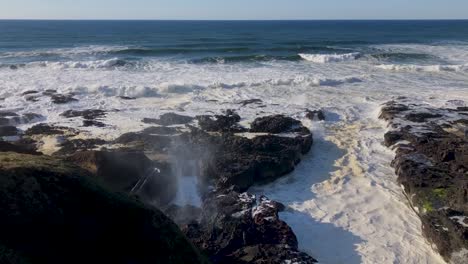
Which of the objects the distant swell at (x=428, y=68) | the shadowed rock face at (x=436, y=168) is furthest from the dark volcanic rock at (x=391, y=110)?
the distant swell at (x=428, y=68)

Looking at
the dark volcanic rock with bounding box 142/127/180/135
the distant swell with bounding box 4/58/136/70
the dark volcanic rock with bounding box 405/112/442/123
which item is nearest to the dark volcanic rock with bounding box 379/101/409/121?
the dark volcanic rock with bounding box 405/112/442/123

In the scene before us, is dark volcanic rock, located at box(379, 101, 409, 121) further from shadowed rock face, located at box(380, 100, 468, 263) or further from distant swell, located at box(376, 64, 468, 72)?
distant swell, located at box(376, 64, 468, 72)

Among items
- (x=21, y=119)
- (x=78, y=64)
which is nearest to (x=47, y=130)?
(x=21, y=119)

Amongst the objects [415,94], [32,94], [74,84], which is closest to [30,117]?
[32,94]

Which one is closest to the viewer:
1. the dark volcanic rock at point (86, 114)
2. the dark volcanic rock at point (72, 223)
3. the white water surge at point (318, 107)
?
the dark volcanic rock at point (72, 223)

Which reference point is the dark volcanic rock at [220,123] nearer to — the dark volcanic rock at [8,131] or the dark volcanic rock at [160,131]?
the dark volcanic rock at [160,131]

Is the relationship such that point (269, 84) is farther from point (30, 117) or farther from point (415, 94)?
point (30, 117)
